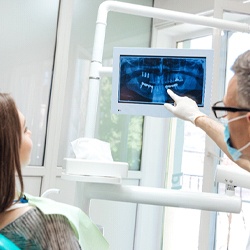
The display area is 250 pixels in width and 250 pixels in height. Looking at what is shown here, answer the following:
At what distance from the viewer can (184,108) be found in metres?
1.51

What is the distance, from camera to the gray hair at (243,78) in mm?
1063

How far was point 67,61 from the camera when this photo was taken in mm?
2473

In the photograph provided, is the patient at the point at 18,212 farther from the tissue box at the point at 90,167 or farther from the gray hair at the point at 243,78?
the gray hair at the point at 243,78

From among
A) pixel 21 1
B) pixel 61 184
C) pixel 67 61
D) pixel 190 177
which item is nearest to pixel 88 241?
pixel 61 184

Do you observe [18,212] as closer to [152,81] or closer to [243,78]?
[243,78]

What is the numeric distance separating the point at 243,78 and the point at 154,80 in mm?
560

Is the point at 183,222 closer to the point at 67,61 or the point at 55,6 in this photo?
the point at 67,61

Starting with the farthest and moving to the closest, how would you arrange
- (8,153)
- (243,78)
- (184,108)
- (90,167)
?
(184,108) < (90,167) < (243,78) < (8,153)

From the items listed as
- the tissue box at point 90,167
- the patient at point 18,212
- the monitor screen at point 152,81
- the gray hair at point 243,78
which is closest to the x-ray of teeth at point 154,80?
the monitor screen at point 152,81

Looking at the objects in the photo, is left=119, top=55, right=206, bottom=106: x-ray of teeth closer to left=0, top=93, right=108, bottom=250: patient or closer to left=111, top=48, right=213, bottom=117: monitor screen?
left=111, top=48, right=213, bottom=117: monitor screen

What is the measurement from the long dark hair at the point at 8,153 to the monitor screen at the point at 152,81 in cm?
69

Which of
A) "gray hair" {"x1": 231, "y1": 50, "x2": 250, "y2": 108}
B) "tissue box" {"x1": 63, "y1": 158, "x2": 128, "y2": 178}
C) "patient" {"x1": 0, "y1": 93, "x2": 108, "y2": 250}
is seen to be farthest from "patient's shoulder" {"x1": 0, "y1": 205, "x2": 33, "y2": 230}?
"gray hair" {"x1": 231, "y1": 50, "x2": 250, "y2": 108}

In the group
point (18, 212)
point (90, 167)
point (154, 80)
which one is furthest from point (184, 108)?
point (18, 212)

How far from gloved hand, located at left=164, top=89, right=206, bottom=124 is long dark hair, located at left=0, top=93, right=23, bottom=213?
739 millimetres
